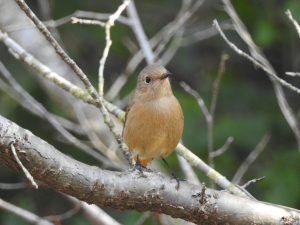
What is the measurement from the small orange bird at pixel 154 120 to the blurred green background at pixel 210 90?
144 centimetres

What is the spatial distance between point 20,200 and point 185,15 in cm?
357

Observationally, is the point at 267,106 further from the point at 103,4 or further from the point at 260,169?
the point at 103,4

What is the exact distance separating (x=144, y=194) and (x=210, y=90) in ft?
13.3

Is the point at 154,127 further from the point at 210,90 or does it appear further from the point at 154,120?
the point at 210,90

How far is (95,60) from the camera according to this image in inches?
285

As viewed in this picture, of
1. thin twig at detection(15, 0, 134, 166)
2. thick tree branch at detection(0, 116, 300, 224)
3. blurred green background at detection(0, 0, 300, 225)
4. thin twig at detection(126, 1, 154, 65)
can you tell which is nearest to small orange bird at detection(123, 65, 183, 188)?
thin twig at detection(15, 0, 134, 166)

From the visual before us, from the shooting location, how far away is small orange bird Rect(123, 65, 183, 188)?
12.6ft

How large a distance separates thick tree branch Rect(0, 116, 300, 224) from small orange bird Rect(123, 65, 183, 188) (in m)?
1.02

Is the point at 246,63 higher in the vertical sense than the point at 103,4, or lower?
lower

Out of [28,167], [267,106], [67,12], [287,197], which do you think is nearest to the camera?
[28,167]

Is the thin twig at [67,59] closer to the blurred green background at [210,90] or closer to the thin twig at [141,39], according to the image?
the blurred green background at [210,90]

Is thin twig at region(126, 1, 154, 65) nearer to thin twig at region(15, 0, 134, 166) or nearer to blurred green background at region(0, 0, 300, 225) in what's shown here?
blurred green background at region(0, 0, 300, 225)

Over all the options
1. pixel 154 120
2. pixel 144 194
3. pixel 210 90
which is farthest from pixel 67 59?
pixel 210 90

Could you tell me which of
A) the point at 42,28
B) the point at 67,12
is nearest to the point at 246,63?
the point at 67,12
